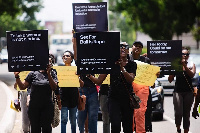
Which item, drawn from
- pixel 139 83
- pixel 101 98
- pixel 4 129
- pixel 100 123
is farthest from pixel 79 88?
pixel 100 123

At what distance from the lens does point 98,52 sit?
26.1ft

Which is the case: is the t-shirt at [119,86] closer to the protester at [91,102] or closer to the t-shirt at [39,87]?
the t-shirt at [39,87]

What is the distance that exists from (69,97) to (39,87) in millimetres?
1715

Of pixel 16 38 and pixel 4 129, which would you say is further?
pixel 4 129

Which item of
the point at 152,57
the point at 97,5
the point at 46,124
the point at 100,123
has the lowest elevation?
the point at 100,123

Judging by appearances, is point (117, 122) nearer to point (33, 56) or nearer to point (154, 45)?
point (33, 56)

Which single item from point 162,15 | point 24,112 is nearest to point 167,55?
point 24,112

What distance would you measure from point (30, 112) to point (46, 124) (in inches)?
11.3

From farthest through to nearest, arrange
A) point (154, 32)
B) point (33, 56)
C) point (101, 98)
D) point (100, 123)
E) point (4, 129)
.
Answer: point (154, 32), point (100, 123), point (4, 129), point (101, 98), point (33, 56)

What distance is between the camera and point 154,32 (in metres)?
55.0

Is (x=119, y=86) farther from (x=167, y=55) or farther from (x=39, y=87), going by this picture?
(x=167, y=55)

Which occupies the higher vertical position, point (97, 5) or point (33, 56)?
point (97, 5)

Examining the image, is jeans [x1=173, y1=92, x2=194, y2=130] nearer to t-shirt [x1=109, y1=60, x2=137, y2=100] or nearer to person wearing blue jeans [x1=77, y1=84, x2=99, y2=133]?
person wearing blue jeans [x1=77, y1=84, x2=99, y2=133]

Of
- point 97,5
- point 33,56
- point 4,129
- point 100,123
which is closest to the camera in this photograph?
point 33,56
